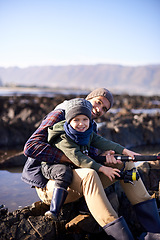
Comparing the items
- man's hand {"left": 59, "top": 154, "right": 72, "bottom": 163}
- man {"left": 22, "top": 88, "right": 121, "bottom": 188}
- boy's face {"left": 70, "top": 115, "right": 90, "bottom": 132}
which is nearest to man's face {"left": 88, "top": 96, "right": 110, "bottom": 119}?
man {"left": 22, "top": 88, "right": 121, "bottom": 188}

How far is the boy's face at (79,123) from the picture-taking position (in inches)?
108

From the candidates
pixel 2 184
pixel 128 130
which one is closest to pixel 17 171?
pixel 2 184

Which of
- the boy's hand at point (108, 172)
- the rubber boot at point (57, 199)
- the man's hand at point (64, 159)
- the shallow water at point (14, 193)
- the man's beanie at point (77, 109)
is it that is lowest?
the shallow water at point (14, 193)

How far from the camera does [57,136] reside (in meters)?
2.82

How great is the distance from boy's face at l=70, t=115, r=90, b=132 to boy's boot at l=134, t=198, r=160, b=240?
90 cm

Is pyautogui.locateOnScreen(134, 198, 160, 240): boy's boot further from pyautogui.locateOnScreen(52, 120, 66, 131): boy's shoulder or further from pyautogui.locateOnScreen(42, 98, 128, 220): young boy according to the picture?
pyautogui.locateOnScreen(52, 120, 66, 131): boy's shoulder

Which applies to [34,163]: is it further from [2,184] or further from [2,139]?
[2,139]

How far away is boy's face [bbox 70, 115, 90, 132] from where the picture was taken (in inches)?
108

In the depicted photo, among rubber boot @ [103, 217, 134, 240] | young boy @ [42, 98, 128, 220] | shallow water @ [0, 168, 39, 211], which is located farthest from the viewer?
shallow water @ [0, 168, 39, 211]

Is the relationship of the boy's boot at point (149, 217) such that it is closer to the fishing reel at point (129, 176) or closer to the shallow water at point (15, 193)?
the fishing reel at point (129, 176)

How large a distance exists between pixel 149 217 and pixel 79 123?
108 cm

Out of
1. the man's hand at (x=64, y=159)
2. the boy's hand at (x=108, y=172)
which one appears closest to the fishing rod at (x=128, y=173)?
the boy's hand at (x=108, y=172)

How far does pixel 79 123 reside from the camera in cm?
276

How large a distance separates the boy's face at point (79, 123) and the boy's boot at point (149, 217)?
2.94ft
